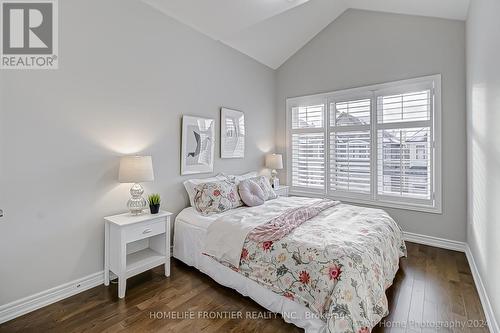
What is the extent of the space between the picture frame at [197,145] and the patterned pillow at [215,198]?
397 millimetres

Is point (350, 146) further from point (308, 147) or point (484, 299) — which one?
point (484, 299)

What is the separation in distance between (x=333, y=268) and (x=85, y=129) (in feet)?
8.31

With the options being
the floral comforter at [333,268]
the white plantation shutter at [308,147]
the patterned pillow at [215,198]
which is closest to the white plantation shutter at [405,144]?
the white plantation shutter at [308,147]

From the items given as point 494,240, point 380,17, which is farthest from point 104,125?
point 380,17

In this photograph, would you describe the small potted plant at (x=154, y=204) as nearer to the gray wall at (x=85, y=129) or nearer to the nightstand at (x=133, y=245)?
the nightstand at (x=133, y=245)

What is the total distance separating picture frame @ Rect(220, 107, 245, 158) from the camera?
12.5 ft

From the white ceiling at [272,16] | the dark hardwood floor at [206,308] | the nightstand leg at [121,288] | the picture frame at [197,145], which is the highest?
the white ceiling at [272,16]

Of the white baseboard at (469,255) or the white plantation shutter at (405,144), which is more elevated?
the white plantation shutter at (405,144)

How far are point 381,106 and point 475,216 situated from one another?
6.31 ft

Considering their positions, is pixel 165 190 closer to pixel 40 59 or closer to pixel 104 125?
pixel 104 125

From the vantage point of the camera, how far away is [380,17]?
376 cm

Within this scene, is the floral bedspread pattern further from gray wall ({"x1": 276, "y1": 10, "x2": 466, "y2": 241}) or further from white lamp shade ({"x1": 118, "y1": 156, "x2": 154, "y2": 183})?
gray wall ({"x1": 276, "y1": 10, "x2": 466, "y2": 241})

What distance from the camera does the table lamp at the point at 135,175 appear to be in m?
2.46

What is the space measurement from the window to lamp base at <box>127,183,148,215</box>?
9.92ft
